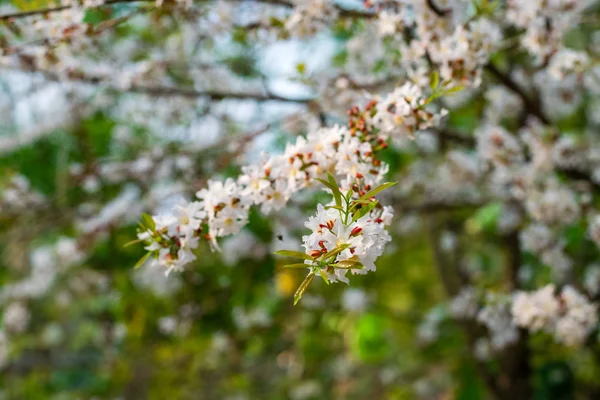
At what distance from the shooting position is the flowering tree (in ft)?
4.04

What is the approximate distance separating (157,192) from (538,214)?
223cm

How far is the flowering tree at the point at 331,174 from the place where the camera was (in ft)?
4.04

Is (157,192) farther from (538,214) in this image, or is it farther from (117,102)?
(538,214)

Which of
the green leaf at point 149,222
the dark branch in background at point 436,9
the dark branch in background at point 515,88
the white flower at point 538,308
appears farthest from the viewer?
the dark branch in background at point 515,88

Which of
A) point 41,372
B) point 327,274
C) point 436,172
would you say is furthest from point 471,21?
point 41,372

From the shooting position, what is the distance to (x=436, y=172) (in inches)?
143

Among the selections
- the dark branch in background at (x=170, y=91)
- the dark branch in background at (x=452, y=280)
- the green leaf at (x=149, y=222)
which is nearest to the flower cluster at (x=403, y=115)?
the green leaf at (x=149, y=222)

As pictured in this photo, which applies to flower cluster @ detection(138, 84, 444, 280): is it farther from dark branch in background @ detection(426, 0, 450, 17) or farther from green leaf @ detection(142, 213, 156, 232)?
dark branch in background @ detection(426, 0, 450, 17)

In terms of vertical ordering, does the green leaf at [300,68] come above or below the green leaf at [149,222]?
below

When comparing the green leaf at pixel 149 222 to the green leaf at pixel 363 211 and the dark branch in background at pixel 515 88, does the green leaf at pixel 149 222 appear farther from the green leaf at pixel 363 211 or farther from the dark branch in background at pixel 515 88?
the dark branch in background at pixel 515 88

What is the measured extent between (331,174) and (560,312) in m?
1.31

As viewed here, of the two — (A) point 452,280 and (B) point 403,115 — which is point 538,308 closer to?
(B) point 403,115

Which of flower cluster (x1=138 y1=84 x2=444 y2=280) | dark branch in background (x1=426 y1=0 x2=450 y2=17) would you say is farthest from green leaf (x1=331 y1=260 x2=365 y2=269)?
dark branch in background (x1=426 y1=0 x2=450 y2=17)

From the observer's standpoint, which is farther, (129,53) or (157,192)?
(129,53)
